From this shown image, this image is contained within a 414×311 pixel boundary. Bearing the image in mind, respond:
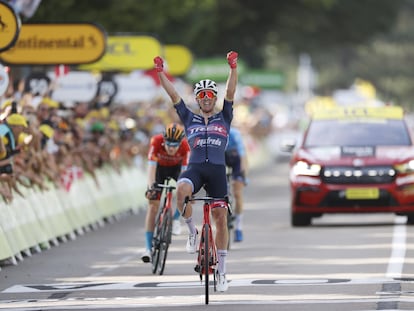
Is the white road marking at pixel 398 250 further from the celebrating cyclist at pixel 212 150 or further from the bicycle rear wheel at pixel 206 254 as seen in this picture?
the bicycle rear wheel at pixel 206 254

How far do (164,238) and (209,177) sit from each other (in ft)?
8.75

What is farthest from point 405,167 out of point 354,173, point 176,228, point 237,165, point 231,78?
point 231,78

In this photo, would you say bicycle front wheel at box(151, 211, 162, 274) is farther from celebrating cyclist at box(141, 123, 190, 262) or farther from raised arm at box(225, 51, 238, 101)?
raised arm at box(225, 51, 238, 101)

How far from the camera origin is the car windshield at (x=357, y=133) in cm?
2561

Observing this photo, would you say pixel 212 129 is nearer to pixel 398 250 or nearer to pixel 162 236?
pixel 162 236

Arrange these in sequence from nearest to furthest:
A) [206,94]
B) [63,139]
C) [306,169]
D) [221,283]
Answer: [221,283] < [206,94] < [306,169] < [63,139]

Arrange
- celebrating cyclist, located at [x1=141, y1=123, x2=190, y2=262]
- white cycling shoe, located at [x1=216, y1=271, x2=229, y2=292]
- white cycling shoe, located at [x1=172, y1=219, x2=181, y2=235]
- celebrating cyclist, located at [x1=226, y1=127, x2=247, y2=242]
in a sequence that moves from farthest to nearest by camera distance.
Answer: celebrating cyclist, located at [x1=226, y1=127, x2=247, y2=242] → white cycling shoe, located at [x1=172, y1=219, x2=181, y2=235] → celebrating cyclist, located at [x1=141, y1=123, x2=190, y2=262] → white cycling shoe, located at [x1=216, y1=271, x2=229, y2=292]

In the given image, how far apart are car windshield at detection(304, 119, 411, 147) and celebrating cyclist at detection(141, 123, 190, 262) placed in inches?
263

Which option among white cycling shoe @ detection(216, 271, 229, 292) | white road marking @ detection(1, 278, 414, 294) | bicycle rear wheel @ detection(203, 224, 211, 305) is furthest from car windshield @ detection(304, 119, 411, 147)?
bicycle rear wheel @ detection(203, 224, 211, 305)

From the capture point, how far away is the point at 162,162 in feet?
62.8

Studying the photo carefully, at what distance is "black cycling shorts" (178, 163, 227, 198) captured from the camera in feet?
52.3

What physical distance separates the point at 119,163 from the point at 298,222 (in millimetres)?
6574

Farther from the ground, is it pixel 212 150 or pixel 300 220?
pixel 300 220

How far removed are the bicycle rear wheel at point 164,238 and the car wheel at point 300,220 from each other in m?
7.21
